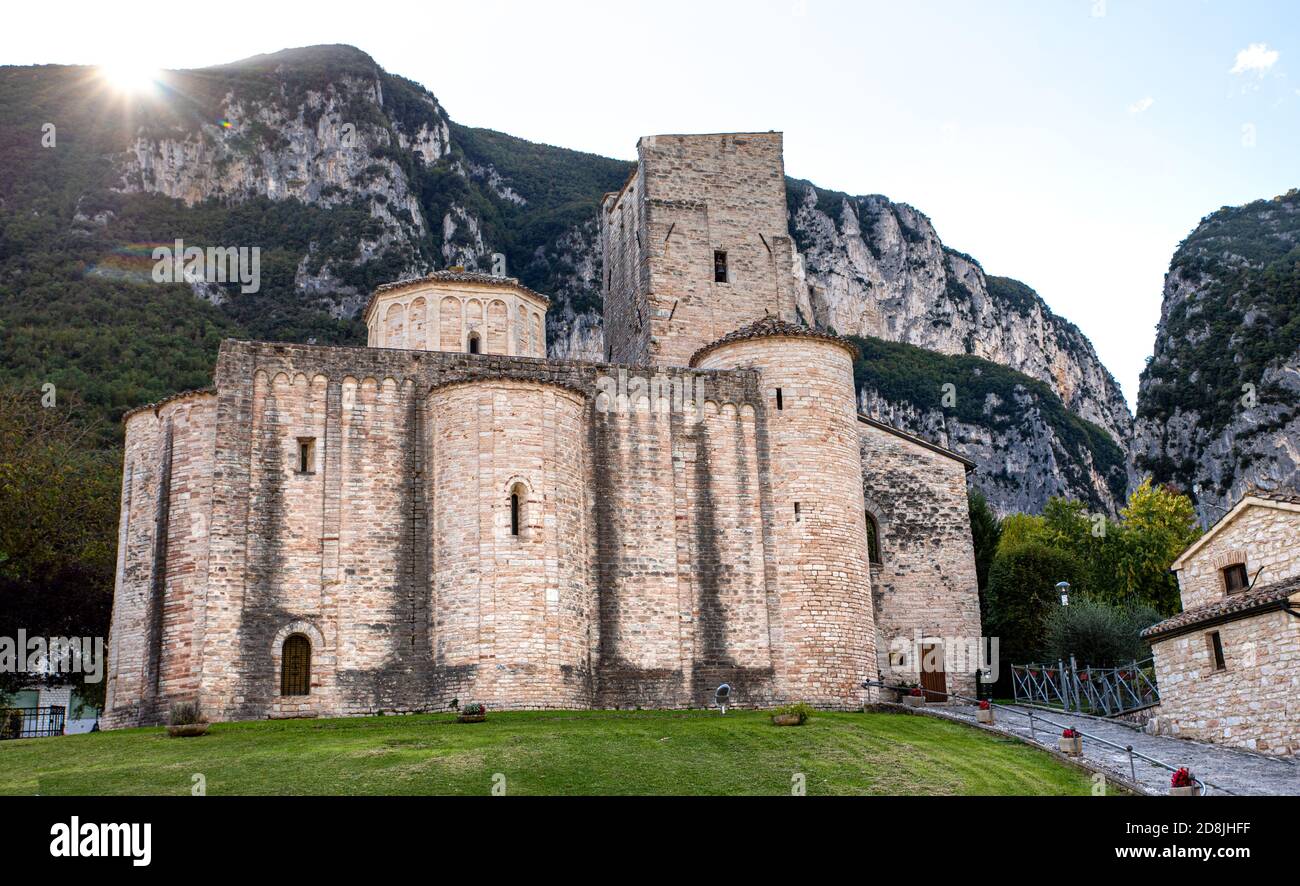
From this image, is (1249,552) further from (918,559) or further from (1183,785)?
(918,559)

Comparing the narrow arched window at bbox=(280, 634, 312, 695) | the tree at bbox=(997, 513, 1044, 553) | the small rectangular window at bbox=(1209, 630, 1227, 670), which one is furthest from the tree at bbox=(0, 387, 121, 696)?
the tree at bbox=(997, 513, 1044, 553)

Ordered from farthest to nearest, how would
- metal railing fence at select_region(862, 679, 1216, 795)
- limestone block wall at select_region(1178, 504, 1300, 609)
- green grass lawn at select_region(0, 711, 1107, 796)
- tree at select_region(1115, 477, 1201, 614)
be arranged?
tree at select_region(1115, 477, 1201, 614) < limestone block wall at select_region(1178, 504, 1300, 609) < metal railing fence at select_region(862, 679, 1216, 795) < green grass lawn at select_region(0, 711, 1107, 796)

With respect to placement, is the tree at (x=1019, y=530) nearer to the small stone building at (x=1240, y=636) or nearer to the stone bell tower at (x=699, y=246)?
the stone bell tower at (x=699, y=246)

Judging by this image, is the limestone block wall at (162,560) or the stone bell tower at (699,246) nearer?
the limestone block wall at (162,560)

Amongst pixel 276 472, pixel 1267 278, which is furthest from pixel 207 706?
pixel 1267 278

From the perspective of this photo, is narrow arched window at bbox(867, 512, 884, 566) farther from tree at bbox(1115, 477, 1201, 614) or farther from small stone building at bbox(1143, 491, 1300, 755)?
tree at bbox(1115, 477, 1201, 614)

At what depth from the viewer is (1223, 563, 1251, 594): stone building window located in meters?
30.2

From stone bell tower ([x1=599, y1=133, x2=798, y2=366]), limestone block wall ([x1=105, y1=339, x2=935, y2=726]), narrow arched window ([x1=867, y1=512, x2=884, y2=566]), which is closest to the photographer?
limestone block wall ([x1=105, y1=339, x2=935, y2=726])

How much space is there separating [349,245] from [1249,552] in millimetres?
88781

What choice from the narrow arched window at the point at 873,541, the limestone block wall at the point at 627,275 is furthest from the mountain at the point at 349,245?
the narrow arched window at the point at 873,541

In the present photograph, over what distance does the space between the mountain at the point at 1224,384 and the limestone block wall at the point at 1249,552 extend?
47815 mm

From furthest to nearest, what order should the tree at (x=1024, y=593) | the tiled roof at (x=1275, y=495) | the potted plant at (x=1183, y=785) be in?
1. the tree at (x=1024, y=593)
2. the tiled roof at (x=1275, y=495)
3. the potted plant at (x=1183, y=785)

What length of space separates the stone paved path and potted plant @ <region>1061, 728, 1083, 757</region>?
0.26 meters

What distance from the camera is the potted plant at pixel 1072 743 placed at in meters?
26.3
